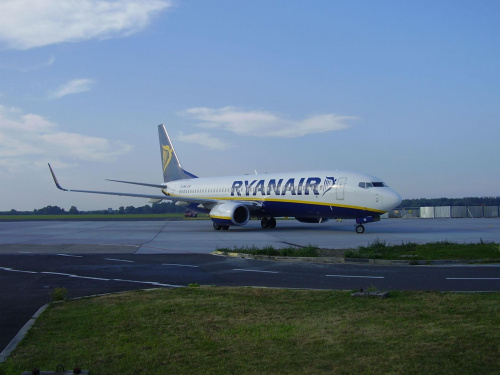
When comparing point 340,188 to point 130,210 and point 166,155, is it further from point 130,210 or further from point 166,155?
point 130,210

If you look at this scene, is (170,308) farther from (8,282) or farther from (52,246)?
(52,246)

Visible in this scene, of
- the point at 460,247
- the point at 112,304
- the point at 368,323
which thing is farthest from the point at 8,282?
the point at 460,247

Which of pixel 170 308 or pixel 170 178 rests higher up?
pixel 170 178

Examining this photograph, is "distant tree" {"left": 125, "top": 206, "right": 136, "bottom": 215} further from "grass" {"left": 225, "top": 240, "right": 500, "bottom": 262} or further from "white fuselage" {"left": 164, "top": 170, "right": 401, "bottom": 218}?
"grass" {"left": 225, "top": 240, "right": 500, "bottom": 262}

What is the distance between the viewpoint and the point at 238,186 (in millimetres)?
35812

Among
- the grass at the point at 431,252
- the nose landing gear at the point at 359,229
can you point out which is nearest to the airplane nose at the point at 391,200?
the nose landing gear at the point at 359,229

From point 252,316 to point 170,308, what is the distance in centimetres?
138

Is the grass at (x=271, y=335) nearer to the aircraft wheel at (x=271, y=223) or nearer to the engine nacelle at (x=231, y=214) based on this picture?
the engine nacelle at (x=231, y=214)

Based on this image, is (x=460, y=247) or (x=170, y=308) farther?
(x=460, y=247)

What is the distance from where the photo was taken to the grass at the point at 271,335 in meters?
5.16

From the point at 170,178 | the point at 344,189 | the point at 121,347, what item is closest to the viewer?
the point at 121,347

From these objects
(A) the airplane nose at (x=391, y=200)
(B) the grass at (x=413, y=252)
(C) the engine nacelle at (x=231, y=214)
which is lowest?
(B) the grass at (x=413, y=252)

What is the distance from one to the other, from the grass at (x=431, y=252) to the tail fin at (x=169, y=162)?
29.9 metres

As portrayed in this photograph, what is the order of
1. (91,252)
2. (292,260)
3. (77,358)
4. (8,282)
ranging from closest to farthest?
(77,358) → (8,282) → (292,260) → (91,252)
